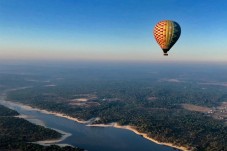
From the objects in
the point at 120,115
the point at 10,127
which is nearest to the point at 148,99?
the point at 120,115

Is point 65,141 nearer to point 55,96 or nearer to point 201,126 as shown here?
point 201,126

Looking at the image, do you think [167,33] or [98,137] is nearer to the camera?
[167,33]

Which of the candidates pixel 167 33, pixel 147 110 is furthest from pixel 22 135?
pixel 147 110

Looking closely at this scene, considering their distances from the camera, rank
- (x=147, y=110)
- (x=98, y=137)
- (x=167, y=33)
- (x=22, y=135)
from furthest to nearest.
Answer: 1. (x=147, y=110)
2. (x=98, y=137)
3. (x=22, y=135)
4. (x=167, y=33)

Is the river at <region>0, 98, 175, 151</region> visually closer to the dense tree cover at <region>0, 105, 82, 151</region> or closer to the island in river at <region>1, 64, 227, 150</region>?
the island in river at <region>1, 64, 227, 150</region>

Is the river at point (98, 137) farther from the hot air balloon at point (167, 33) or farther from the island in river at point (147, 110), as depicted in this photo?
the hot air balloon at point (167, 33)

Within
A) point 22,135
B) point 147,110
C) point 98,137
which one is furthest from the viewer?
point 147,110

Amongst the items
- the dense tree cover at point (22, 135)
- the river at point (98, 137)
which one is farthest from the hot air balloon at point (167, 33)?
the river at point (98, 137)

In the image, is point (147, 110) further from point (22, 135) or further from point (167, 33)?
point (167, 33)
